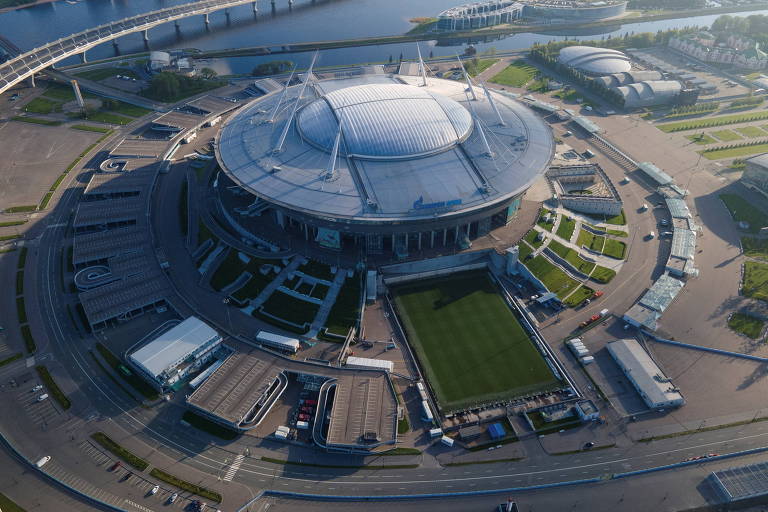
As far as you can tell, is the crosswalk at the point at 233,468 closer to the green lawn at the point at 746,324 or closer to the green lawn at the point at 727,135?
the green lawn at the point at 746,324

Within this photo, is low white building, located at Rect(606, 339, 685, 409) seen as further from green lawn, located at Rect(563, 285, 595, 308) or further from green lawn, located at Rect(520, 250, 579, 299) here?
green lawn, located at Rect(520, 250, 579, 299)

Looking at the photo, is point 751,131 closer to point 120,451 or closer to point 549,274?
point 549,274

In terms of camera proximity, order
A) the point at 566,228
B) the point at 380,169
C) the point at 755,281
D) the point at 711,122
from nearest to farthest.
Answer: the point at 755,281, the point at 380,169, the point at 566,228, the point at 711,122

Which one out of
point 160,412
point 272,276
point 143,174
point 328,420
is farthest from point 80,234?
point 328,420

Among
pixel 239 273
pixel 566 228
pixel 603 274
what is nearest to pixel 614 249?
pixel 603 274

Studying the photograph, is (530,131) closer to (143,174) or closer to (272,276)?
(272,276)

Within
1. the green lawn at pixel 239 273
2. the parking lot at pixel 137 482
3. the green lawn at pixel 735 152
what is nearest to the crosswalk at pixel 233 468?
the parking lot at pixel 137 482
